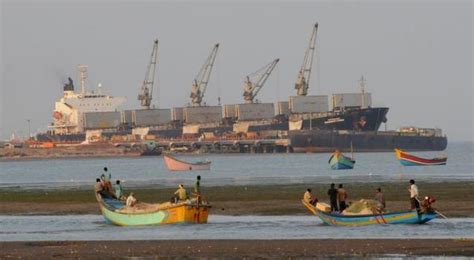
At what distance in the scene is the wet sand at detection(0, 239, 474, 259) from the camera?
33438 millimetres

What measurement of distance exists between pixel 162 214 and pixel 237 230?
3.37 meters

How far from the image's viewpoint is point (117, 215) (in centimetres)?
4541

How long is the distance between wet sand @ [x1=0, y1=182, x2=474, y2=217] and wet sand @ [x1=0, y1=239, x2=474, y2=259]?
11488mm

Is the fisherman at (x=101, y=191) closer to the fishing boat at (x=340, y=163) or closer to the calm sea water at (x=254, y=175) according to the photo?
the calm sea water at (x=254, y=175)

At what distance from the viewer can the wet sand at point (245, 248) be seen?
33.4m

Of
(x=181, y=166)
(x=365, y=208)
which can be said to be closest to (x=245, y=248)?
(x=365, y=208)

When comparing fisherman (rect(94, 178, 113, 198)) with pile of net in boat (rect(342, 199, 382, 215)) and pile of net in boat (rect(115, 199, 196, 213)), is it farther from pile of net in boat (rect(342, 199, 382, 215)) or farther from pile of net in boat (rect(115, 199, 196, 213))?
pile of net in boat (rect(342, 199, 382, 215))

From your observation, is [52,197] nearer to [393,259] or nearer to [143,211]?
[143,211]

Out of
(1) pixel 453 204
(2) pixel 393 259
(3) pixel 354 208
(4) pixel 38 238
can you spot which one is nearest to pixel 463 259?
(2) pixel 393 259

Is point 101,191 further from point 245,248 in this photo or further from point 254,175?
point 254,175

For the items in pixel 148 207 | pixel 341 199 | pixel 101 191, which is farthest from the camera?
pixel 101 191

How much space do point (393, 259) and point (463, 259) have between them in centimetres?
178

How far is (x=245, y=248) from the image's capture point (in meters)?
35.2

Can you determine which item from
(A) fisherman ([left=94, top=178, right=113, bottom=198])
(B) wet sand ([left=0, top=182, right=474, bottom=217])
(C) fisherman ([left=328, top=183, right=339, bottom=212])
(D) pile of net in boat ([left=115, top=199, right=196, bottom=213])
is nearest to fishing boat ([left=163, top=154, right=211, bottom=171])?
(B) wet sand ([left=0, top=182, right=474, bottom=217])
